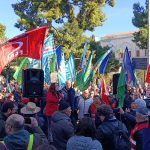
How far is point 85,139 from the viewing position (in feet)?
16.5

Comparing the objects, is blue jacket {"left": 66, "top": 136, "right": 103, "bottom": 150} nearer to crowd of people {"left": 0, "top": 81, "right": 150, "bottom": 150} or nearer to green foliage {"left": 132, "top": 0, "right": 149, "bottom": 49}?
crowd of people {"left": 0, "top": 81, "right": 150, "bottom": 150}

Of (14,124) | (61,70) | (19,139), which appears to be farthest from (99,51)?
(19,139)

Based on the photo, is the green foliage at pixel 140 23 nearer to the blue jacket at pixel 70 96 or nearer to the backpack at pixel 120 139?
the blue jacket at pixel 70 96

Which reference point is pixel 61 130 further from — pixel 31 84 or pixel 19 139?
pixel 31 84

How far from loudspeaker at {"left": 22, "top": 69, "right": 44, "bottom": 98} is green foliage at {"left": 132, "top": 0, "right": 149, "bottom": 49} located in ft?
109

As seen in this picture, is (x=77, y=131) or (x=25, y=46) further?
(x=25, y=46)

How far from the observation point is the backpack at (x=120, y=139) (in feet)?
20.1

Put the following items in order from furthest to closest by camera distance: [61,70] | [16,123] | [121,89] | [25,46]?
[61,70] < [121,89] < [25,46] < [16,123]

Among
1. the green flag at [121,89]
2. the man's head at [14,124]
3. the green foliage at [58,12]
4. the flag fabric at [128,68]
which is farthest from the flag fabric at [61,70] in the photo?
the green foliage at [58,12]

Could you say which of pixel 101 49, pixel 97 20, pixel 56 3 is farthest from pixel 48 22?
pixel 101 49

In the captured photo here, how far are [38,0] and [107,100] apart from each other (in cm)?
2229

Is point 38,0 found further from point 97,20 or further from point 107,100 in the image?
point 107,100

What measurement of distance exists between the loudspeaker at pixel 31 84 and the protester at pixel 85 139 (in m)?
4.81

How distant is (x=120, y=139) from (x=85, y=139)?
4.26 feet
